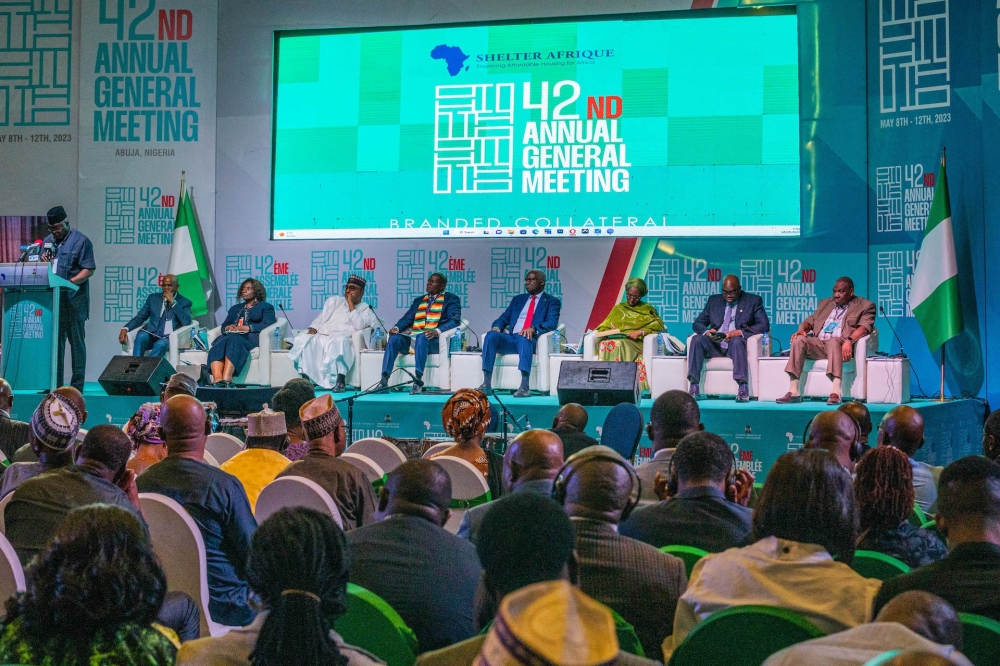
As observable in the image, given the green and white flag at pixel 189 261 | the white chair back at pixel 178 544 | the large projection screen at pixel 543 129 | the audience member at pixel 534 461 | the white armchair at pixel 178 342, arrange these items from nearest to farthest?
1. the white chair back at pixel 178 544
2. the audience member at pixel 534 461
3. the white armchair at pixel 178 342
4. the large projection screen at pixel 543 129
5. the green and white flag at pixel 189 261

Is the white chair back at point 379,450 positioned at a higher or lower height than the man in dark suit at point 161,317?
lower

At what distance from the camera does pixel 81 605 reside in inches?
57.2

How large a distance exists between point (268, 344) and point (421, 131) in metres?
2.42

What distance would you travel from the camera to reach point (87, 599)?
4.77 feet

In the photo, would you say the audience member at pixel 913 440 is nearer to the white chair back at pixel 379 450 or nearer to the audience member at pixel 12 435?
the white chair back at pixel 379 450

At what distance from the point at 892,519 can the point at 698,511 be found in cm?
48

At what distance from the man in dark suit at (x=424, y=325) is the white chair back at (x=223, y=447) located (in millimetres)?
3222

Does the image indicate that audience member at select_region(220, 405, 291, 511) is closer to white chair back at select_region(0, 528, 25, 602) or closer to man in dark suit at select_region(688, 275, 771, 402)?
white chair back at select_region(0, 528, 25, 602)

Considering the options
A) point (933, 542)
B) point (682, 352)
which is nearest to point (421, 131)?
point (682, 352)

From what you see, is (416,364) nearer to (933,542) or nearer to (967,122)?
(967,122)

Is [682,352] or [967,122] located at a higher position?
[967,122]

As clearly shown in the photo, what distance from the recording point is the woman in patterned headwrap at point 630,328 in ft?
25.7

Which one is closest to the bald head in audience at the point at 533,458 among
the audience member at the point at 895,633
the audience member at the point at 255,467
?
the audience member at the point at 255,467

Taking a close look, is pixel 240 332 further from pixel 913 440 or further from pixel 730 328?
pixel 913 440
